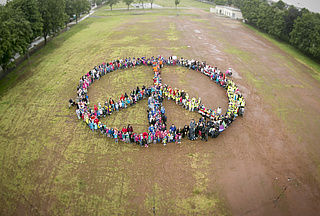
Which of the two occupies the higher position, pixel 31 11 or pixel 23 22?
pixel 31 11

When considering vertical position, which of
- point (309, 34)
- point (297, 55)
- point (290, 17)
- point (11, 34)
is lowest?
point (297, 55)

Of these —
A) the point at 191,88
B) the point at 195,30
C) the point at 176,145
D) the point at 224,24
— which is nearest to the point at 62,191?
the point at 176,145

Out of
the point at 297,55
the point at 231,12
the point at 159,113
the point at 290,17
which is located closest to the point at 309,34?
the point at 297,55

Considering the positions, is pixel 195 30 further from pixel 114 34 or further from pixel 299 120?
pixel 299 120

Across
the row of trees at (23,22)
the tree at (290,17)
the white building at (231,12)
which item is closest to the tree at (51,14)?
the row of trees at (23,22)

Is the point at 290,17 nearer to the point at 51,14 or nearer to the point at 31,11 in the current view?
the point at 51,14

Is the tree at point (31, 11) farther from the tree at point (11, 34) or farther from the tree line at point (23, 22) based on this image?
the tree at point (11, 34)
